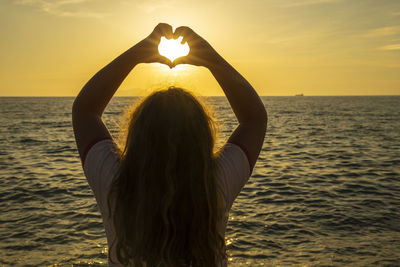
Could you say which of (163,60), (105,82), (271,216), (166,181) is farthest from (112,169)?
(271,216)

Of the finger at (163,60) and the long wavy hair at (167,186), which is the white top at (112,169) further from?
the finger at (163,60)

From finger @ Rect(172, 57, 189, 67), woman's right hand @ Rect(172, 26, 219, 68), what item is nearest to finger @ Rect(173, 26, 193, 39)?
woman's right hand @ Rect(172, 26, 219, 68)

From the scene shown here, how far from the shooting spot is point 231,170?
160cm

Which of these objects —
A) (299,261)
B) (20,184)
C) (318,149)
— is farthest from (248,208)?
(318,149)

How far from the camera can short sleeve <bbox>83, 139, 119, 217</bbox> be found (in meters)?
1.54

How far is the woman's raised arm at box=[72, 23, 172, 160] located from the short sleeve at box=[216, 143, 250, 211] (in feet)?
1.88

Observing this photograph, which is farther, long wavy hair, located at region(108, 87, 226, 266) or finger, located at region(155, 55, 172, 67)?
finger, located at region(155, 55, 172, 67)

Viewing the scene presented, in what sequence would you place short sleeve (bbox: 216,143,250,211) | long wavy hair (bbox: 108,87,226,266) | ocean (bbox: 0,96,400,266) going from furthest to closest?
1. ocean (bbox: 0,96,400,266)
2. short sleeve (bbox: 216,143,250,211)
3. long wavy hair (bbox: 108,87,226,266)

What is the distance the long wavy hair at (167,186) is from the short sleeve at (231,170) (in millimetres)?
67

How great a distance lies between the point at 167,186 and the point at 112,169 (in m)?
0.28

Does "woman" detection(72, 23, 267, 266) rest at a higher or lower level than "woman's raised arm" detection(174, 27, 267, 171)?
lower

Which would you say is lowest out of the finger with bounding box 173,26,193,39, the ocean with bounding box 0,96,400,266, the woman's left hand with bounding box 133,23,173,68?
the ocean with bounding box 0,96,400,266

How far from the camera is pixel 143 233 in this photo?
1.50 m

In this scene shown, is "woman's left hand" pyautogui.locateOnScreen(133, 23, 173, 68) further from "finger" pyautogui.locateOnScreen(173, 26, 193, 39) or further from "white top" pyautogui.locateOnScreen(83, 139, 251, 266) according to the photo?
"white top" pyautogui.locateOnScreen(83, 139, 251, 266)
